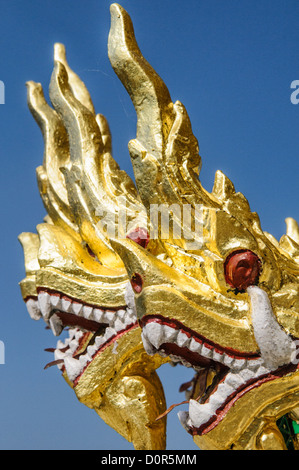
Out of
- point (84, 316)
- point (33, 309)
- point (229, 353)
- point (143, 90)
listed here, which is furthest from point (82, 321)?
point (143, 90)

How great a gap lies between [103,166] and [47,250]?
33 centimetres

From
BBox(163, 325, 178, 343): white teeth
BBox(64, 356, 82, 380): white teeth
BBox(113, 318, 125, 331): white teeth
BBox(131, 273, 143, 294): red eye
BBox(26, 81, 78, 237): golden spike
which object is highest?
BBox(26, 81, 78, 237): golden spike

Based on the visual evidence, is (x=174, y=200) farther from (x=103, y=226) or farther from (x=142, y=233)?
(x=103, y=226)

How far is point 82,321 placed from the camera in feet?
6.31

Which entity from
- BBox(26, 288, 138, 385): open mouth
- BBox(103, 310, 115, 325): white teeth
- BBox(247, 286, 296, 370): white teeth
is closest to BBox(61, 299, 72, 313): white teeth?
BBox(26, 288, 138, 385): open mouth

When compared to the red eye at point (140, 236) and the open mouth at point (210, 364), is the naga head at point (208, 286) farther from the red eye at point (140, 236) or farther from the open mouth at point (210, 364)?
the red eye at point (140, 236)

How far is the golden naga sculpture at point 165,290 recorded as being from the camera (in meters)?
1.48

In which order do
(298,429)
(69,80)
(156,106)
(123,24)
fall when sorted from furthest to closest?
1. (69,80)
2. (298,429)
3. (123,24)
4. (156,106)

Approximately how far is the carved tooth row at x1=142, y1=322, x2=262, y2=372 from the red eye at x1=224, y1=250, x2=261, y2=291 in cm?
16

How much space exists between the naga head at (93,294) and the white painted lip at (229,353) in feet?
0.91

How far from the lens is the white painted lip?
1462 millimetres

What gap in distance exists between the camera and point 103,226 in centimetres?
195

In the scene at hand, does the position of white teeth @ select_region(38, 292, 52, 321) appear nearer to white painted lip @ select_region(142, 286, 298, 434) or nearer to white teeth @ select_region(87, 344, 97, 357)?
white teeth @ select_region(87, 344, 97, 357)
